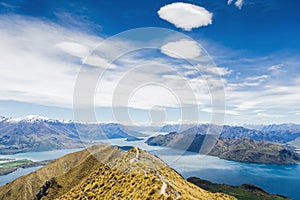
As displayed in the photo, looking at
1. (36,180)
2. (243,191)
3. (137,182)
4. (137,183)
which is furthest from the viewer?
(243,191)

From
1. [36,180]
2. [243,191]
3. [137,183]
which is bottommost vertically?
[36,180]

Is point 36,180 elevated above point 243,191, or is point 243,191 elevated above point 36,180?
point 243,191

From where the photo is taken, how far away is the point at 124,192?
83.0ft

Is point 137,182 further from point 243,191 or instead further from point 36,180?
point 243,191

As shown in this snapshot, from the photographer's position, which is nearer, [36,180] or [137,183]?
[137,183]

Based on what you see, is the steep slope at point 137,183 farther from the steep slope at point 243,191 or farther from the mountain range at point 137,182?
the steep slope at point 243,191

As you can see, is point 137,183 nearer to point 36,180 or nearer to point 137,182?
point 137,182

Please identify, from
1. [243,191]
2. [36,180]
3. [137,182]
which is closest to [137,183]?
[137,182]

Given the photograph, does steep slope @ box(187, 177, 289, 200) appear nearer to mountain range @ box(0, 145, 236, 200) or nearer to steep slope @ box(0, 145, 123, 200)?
steep slope @ box(0, 145, 123, 200)

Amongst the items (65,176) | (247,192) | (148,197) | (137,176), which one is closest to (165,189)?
(148,197)

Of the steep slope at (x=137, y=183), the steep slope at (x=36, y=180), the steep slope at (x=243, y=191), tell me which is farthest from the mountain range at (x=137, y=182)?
the steep slope at (x=243, y=191)

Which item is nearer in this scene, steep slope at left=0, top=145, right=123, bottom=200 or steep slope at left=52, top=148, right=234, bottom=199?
steep slope at left=52, top=148, right=234, bottom=199

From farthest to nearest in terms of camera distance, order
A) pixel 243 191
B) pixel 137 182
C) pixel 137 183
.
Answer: pixel 243 191 → pixel 137 182 → pixel 137 183

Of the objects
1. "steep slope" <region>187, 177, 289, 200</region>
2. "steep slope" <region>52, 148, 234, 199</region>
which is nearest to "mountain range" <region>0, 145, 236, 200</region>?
"steep slope" <region>52, 148, 234, 199</region>
